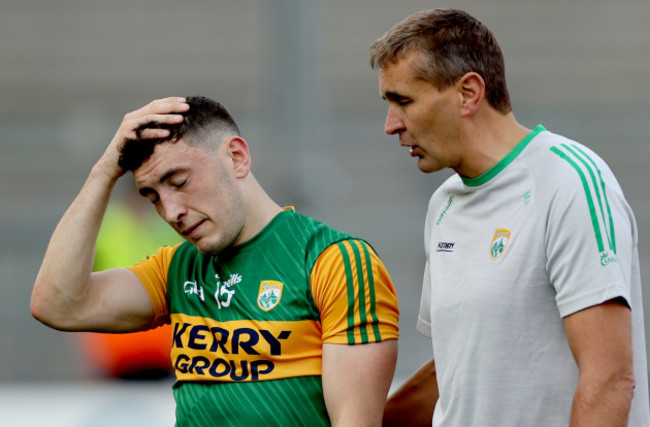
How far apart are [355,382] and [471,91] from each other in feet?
2.55

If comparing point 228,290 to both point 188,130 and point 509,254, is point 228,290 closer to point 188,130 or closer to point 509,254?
point 188,130

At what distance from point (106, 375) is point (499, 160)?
582cm

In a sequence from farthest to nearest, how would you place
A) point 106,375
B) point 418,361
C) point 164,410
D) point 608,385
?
point 106,375 → point 418,361 → point 164,410 → point 608,385

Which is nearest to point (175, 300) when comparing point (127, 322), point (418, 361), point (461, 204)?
point (127, 322)

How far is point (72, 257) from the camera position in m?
3.00

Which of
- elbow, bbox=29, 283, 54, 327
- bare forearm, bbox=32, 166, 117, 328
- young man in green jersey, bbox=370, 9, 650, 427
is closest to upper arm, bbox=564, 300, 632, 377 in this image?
young man in green jersey, bbox=370, 9, 650, 427

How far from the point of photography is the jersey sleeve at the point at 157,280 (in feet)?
10.0

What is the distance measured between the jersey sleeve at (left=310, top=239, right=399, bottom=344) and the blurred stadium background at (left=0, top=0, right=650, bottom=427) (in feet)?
15.6

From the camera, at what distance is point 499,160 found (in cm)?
258

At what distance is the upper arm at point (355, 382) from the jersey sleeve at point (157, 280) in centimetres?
60

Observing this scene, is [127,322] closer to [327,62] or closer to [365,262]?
[365,262]

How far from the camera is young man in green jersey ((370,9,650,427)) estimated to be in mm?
2287

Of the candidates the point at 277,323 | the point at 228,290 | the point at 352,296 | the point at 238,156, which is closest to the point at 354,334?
the point at 352,296

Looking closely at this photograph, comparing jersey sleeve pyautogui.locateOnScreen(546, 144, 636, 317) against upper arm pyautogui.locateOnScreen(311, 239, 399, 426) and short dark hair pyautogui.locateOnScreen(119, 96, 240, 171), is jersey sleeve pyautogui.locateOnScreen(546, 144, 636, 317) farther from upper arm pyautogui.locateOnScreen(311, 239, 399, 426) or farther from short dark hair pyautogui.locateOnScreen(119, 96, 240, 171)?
short dark hair pyautogui.locateOnScreen(119, 96, 240, 171)
